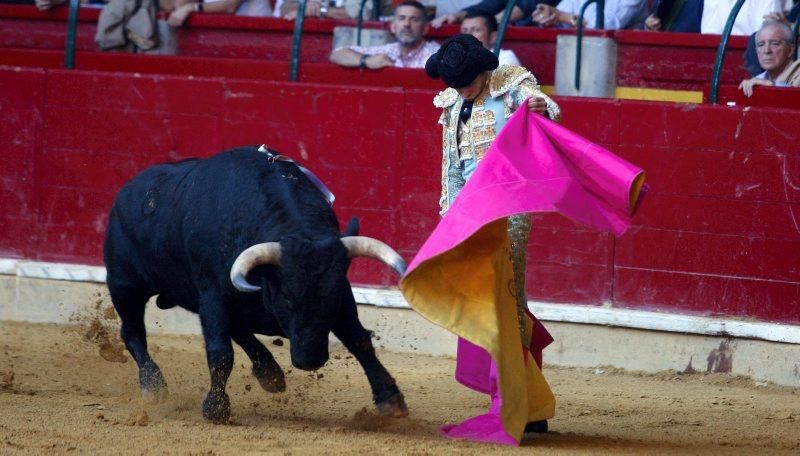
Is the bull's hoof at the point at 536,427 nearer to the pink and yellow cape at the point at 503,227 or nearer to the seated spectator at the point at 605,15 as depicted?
the pink and yellow cape at the point at 503,227

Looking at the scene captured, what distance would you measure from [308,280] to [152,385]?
1.32m

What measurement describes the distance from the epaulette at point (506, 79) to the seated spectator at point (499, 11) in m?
3.18

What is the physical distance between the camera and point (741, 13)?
7910mm

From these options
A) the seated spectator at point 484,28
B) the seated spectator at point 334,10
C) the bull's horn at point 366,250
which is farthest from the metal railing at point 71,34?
the bull's horn at point 366,250

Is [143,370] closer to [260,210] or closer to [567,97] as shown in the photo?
[260,210]

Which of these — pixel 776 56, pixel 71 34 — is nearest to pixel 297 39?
pixel 71 34

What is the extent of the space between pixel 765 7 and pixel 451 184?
345 centimetres

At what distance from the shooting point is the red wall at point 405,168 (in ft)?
22.1

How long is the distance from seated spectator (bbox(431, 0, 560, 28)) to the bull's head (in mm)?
3454

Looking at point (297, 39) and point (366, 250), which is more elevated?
point (297, 39)

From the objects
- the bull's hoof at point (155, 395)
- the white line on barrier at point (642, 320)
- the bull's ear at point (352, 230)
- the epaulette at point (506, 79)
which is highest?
the epaulette at point (506, 79)

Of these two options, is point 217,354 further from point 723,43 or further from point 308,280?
point 723,43

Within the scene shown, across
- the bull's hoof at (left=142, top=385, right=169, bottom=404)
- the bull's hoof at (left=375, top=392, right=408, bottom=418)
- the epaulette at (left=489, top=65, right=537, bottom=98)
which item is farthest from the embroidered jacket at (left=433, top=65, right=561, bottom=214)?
the bull's hoof at (left=142, top=385, right=169, bottom=404)

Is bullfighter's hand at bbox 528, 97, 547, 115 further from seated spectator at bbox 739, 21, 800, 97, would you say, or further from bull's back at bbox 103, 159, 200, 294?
seated spectator at bbox 739, 21, 800, 97
